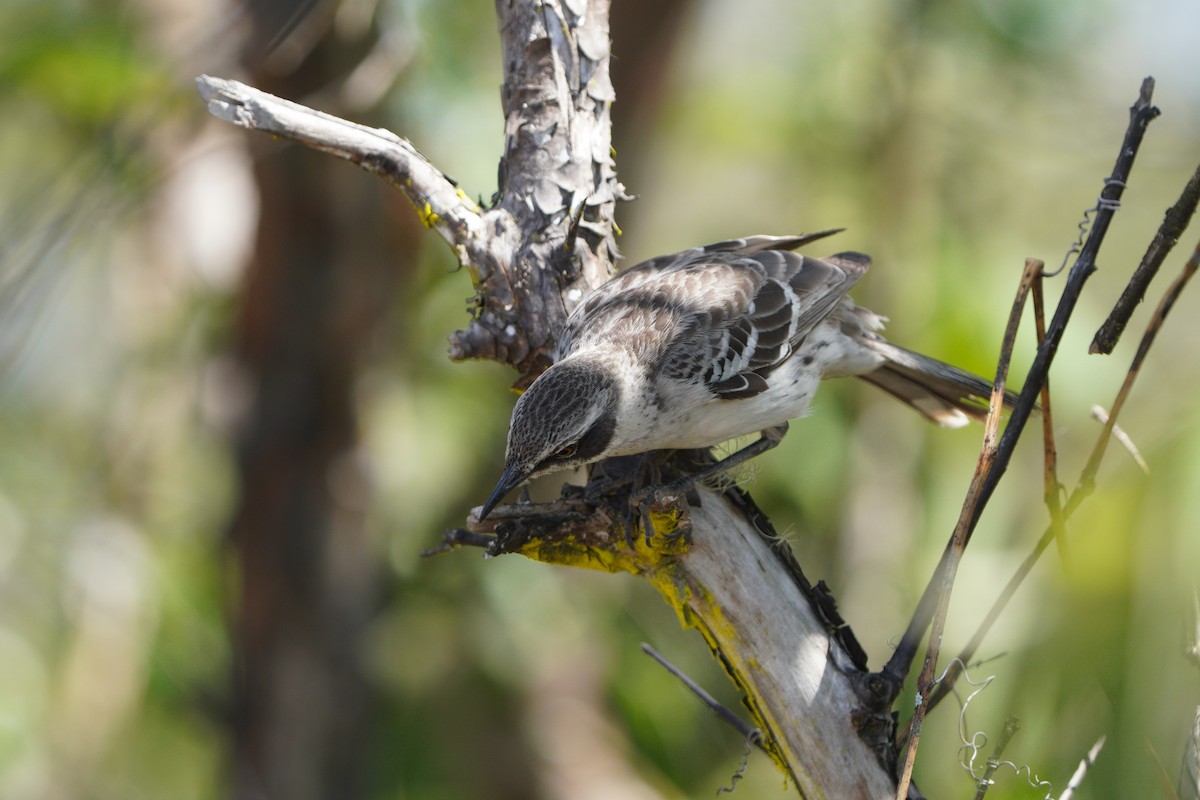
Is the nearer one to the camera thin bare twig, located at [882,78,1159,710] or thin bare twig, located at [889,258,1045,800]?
thin bare twig, located at [889,258,1045,800]

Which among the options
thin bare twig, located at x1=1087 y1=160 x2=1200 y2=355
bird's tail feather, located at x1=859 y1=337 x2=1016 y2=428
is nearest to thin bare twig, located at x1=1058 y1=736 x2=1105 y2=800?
thin bare twig, located at x1=1087 y1=160 x2=1200 y2=355

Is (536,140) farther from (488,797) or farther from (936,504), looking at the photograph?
(488,797)

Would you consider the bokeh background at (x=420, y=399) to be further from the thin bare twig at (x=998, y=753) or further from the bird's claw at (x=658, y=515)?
the bird's claw at (x=658, y=515)

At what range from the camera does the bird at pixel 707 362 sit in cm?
321

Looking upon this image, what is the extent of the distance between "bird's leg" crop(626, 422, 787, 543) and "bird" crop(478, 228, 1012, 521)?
0.05 feet

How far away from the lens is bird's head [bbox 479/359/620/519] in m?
3.14

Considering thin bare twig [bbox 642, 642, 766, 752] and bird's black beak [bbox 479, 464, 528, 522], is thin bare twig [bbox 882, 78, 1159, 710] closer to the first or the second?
thin bare twig [bbox 642, 642, 766, 752]

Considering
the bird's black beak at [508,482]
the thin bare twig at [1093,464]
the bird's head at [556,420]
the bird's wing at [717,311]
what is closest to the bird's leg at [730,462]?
the bird's wing at [717,311]

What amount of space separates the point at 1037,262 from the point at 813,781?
1452 millimetres

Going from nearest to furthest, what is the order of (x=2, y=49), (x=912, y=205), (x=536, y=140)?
1. (x=536, y=140)
2. (x=2, y=49)
3. (x=912, y=205)

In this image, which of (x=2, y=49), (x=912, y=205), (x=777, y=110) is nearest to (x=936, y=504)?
(x=912, y=205)

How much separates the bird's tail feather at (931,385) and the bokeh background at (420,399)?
1.36m

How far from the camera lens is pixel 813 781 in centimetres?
264

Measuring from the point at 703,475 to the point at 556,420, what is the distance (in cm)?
49
